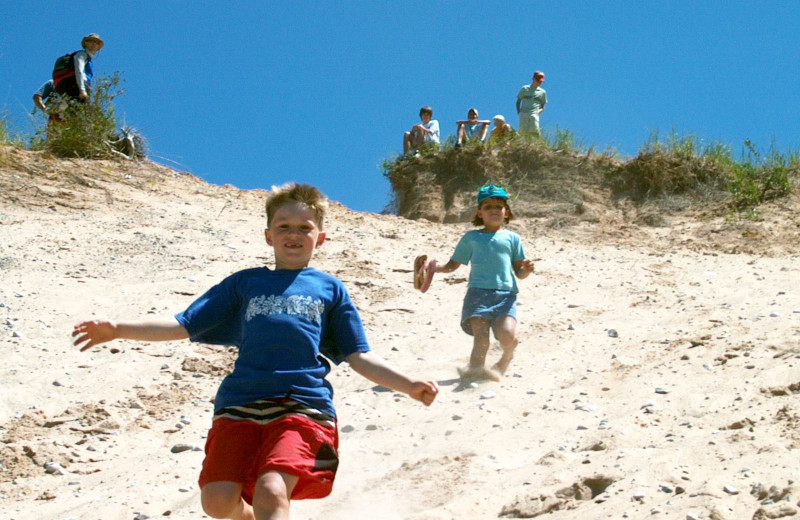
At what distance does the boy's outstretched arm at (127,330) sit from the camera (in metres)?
3.07

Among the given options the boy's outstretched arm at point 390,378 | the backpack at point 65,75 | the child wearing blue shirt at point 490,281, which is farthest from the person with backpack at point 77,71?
the boy's outstretched arm at point 390,378

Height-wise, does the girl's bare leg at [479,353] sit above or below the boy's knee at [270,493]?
above

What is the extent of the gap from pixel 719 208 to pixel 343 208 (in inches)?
192

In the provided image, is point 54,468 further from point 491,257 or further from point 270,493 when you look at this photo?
point 491,257

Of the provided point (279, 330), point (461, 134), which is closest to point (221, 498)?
point (279, 330)

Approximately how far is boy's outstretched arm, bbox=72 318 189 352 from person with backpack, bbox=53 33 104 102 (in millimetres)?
8619

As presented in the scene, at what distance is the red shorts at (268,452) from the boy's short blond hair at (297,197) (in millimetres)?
853

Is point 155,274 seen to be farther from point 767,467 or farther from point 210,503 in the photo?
point 767,467

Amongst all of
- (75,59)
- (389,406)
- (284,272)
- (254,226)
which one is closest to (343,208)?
(254,226)

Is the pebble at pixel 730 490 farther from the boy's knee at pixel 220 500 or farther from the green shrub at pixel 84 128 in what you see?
the green shrub at pixel 84 128

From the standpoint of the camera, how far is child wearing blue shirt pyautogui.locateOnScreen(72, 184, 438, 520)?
9.80ft

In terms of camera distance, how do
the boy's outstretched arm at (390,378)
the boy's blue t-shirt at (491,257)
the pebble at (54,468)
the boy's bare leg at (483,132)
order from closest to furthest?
1. the boy's outstretched arm at (390,378)
2. the pebble at (54,468)
3. the boy's blue t-shirt at (491,257)
4. the boy's bare leg at (483,132)

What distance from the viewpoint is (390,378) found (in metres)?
3.19

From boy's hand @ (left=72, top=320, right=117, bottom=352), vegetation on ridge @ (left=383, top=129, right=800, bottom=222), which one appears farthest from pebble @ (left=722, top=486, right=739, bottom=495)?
vegetation on ridge @ (left=383, top=129, right=800, bottom=222)
